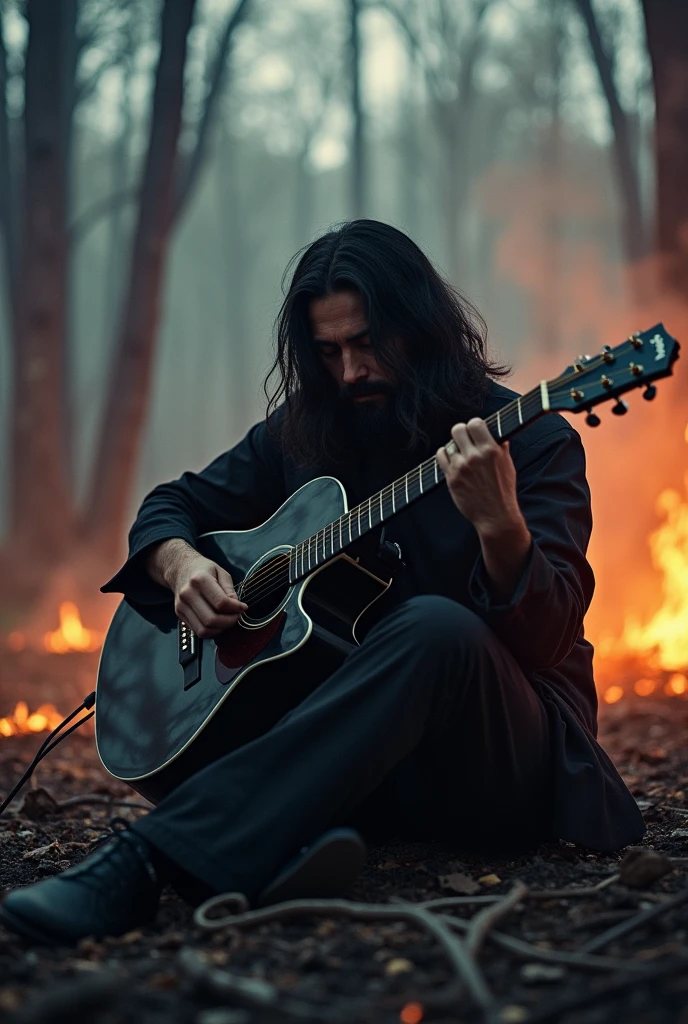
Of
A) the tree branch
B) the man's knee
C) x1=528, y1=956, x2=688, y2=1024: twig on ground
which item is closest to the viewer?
x1=528, y1=956, x2=688, y2=1024: twig on ground

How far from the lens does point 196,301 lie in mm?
42531

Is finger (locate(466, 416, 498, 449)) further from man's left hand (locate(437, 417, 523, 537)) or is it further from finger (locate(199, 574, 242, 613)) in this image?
finger (locate(199, 574, 242, 613))

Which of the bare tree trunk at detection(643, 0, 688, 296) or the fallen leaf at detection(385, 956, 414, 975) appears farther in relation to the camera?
the bare tree trunk at detection(643, 0, 688, 296)

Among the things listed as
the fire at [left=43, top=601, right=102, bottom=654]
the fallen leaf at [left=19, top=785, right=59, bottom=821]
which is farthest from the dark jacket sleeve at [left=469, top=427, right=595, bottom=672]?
the fire at [left=43, top=601, right=102, bottom=654]

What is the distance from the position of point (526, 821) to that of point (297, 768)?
0.75 m

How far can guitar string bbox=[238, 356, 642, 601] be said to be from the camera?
271 cm

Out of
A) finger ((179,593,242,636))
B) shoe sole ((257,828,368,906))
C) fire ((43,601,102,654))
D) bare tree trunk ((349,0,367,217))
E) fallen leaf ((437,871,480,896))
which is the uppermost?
bare tree trunk ((349,0,367,217))

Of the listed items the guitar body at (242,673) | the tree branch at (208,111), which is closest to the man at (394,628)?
the guitar body at (242,673)

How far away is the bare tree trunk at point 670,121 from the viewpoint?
8.48 m

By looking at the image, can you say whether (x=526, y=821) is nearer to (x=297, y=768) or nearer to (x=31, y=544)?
(x=297, y=768)

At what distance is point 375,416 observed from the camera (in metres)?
3.42

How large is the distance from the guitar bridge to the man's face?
80 centimetres

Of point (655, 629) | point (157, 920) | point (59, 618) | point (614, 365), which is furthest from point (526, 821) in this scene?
point (59, 618)

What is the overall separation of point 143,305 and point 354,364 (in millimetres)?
8967
